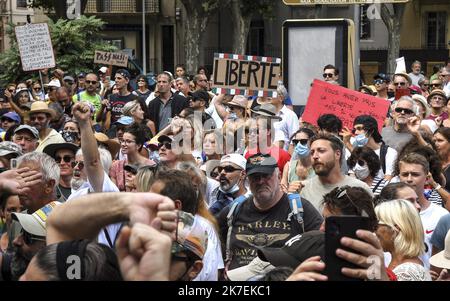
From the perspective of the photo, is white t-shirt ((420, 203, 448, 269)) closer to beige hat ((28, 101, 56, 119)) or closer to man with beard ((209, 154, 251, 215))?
man with beard ((209, 154, 251, 215))

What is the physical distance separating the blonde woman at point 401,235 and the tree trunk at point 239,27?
38.9 m

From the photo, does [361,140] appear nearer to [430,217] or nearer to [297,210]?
[430,217]

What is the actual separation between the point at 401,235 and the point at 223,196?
2148mm

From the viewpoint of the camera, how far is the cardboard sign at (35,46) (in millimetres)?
15500

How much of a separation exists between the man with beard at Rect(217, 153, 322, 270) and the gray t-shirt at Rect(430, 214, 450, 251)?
80 cm

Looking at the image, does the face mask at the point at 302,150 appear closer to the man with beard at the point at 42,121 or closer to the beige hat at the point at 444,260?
the man with beard at the point at 42,121

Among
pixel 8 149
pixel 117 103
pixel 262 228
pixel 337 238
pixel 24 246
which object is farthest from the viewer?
pixel 117 103

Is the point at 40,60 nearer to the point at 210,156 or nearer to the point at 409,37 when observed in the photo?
the point at 210,156

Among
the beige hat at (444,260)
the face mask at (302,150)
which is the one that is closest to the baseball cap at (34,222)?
the beige hat at (444,260)

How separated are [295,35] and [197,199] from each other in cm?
904

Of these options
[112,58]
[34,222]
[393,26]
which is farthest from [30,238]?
[393,26]

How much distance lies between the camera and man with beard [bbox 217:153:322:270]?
5973 millimetres

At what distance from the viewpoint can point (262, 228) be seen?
6047 millimetres

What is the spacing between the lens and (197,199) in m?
5.61
